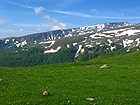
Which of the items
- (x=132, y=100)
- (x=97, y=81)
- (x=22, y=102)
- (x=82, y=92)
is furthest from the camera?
(x=97, y=81)

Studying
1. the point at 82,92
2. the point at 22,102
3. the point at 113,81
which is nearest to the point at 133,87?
the point at 113,81

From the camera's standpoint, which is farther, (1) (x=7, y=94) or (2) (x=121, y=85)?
(2) (x=121, y=85)

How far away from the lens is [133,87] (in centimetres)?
3222

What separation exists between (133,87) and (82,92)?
24.1ft

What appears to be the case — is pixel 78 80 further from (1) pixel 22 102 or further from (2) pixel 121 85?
(1) pixel 22 102

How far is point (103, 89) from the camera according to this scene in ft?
101

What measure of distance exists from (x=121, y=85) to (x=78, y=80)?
602 centimetres

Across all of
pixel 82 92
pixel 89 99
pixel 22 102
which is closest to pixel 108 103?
pixel 89 99

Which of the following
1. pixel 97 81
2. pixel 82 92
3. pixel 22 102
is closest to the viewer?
pixel 22 102

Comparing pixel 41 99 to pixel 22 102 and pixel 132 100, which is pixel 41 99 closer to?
pixel 22 102

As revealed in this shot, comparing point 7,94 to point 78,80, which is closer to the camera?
point 7,94

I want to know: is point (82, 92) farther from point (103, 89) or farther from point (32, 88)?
point (32, 88)

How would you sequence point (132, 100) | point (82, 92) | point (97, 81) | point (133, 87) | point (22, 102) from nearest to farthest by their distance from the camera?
point (22, 102) → point (132, 100) → point (82, 92) → point (133, 87) → point (97, 81)

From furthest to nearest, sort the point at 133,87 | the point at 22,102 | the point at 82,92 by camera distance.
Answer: the point at 133,87 → the point at 82,92 → the point at 22,102
